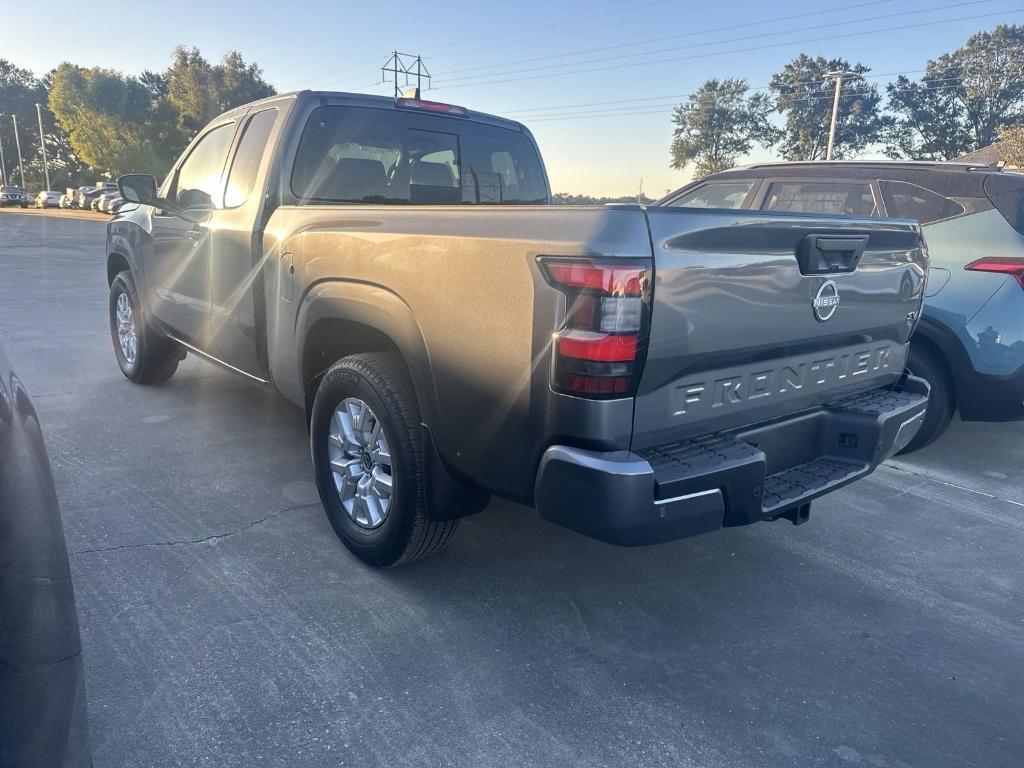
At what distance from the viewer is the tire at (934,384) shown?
446cm

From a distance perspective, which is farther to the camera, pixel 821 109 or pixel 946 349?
pixel 821 109

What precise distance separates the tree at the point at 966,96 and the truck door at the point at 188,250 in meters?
56.3

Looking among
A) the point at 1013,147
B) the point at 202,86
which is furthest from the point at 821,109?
the point at 202,86

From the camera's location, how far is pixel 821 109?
60.8 metres

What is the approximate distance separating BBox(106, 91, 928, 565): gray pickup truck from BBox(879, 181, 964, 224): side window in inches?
67.1

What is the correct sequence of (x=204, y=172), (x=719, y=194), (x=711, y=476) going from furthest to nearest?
(x=719, y=194) → (x=204, y=172) → (x=711, y=476)

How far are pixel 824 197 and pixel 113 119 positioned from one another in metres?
58.7

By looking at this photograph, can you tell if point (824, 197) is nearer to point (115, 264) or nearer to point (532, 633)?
point (532, 633)

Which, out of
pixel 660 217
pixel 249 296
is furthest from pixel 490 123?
pixel 660 217

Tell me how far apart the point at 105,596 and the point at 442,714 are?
4.78 feet

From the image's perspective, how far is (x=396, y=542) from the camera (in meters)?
2.83

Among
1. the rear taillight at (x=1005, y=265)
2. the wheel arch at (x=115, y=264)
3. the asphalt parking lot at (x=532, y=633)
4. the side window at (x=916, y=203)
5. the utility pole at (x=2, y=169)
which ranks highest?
the utility pole at (x=2, y=169)

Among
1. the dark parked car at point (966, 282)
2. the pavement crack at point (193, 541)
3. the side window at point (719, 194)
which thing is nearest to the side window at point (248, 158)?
the pavement crack at point (193, 541)

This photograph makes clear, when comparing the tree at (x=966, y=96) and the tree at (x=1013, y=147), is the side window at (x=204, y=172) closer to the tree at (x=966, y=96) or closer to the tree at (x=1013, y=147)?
the tree at (x=1013, y=147)
